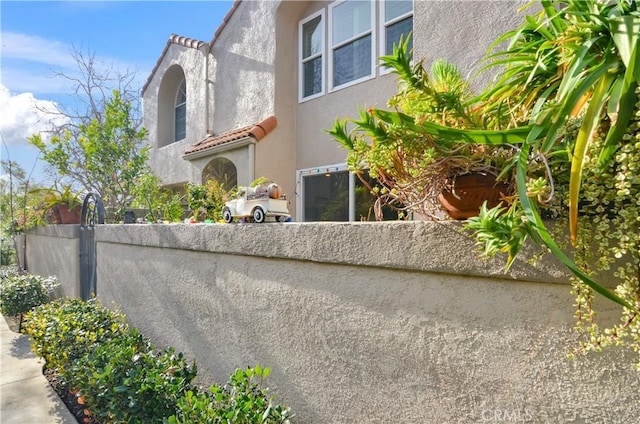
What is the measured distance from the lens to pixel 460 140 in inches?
64.5

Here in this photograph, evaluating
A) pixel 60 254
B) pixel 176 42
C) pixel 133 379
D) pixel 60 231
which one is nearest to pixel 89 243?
pixel 60 231

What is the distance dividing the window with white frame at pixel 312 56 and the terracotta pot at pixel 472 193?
6.99 meters

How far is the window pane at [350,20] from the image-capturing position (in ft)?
24.9

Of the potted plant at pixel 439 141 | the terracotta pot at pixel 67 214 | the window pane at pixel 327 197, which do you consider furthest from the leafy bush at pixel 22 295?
the potted plant at pixel 439 141

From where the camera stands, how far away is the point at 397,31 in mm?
6969

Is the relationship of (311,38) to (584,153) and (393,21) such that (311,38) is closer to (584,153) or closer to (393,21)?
(393,21)

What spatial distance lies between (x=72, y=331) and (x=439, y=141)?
5.15 m

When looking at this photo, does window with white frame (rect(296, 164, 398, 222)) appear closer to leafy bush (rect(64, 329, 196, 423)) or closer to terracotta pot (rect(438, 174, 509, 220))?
leafy bush (rect(64, 329, 196, 423))

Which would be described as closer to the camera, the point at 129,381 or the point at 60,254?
the point at 129,381

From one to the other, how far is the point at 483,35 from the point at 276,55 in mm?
5519

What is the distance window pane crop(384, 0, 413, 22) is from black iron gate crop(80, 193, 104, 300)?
641 cm

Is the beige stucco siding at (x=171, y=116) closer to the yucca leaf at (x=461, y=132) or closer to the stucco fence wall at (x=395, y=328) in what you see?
the stucco fence wall at (x=395, y=328)

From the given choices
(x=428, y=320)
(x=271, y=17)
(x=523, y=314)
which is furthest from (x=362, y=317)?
(x=271, y=17)

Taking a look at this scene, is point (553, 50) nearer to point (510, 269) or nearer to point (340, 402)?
point (510, 269)
